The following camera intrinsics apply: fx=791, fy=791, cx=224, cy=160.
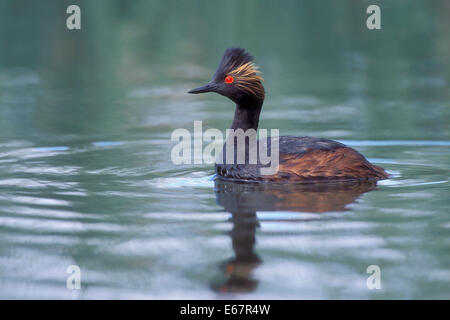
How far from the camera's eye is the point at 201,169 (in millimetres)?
10234

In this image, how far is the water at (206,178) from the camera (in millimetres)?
6246

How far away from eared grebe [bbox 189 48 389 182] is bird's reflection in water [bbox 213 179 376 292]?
4.7 inches

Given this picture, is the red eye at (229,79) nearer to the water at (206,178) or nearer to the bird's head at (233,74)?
the bird's head at (233,74)

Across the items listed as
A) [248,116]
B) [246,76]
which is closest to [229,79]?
[246,76]

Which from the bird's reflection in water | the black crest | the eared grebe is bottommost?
the bird's reflection in water

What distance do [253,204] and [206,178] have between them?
153 cm

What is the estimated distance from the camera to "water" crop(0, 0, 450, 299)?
6246 millimetres

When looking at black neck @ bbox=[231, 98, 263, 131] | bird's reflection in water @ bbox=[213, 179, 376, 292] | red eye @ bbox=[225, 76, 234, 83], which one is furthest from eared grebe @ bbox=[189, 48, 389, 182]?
black neck @ bbox=[231, 98, 263, 131]

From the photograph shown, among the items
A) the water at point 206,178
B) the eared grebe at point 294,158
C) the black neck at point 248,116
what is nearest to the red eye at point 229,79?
the eared grebe at point 294,158

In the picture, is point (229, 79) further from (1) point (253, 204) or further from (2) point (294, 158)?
(1) point (253, 204)

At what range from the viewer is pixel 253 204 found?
8.27m

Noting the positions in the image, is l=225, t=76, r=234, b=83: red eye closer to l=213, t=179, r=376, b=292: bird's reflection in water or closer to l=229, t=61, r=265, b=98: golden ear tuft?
l=229, t=61, r=265, b=98: golden ear tuft

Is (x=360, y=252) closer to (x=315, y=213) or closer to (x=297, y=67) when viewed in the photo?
(x=315, y=213)

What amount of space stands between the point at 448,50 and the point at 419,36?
8.13 ft
